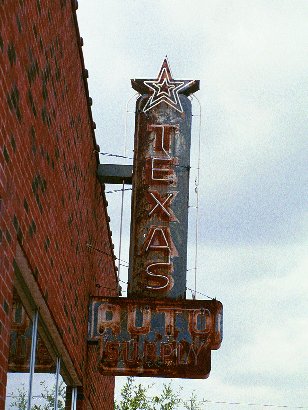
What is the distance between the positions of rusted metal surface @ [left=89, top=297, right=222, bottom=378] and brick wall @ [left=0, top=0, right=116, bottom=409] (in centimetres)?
36

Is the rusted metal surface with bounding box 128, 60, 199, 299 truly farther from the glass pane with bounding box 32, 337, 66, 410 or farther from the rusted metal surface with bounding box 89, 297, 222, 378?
the glass pane with bounding box 32, 337, 66, 410

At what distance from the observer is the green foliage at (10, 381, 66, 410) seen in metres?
8.80

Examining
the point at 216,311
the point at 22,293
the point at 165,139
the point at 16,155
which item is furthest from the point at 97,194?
the point at 16,155

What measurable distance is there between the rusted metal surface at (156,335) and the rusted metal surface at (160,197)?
33 centimetres

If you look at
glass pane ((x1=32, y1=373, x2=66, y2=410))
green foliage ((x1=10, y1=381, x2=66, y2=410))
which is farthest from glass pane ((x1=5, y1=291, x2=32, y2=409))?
glass pane ((x1=32, y1=373, x2=66, y2=410))

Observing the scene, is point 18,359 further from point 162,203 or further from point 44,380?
point 162,203

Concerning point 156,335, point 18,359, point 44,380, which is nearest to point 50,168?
point 18,359

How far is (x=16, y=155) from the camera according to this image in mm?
7770

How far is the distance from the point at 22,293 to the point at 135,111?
296 inches

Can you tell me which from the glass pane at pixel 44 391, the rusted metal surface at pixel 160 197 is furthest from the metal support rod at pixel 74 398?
the glass pane at pixel 44 391

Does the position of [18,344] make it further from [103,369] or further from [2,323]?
[103,369]

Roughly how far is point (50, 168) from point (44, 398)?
8.34ft

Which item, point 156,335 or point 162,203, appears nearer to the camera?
point 156,335

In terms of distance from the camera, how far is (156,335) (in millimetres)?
14594
